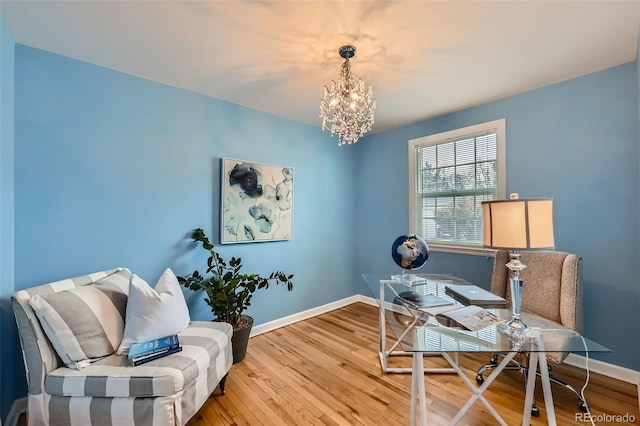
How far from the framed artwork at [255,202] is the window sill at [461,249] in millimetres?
1702

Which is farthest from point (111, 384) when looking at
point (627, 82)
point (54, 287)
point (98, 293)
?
point (627, 82)

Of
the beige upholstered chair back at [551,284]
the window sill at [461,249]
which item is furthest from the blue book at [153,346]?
Answer: the window sill at [461,249]

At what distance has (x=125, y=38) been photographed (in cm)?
173

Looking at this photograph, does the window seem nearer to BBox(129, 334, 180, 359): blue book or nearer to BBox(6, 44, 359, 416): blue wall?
BBox(6, 44, 359, 416): blue wall

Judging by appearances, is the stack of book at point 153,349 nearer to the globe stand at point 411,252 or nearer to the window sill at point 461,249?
the globe stand at point 411,252

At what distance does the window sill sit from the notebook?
801mm

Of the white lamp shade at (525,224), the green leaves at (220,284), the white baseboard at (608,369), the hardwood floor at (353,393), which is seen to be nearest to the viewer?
the white lamp shade at (525,224)

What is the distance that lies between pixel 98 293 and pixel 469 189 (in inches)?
130

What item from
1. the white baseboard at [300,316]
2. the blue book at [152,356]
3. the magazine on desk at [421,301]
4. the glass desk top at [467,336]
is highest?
the magazine on desk at [421,301]

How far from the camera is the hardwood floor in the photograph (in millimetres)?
1670

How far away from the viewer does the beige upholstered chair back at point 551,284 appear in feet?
6.06

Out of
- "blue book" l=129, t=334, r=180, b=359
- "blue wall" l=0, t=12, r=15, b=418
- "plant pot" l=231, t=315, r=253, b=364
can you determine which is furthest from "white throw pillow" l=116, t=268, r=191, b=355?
"blue wall" l=0, t=12, r=15, b=418

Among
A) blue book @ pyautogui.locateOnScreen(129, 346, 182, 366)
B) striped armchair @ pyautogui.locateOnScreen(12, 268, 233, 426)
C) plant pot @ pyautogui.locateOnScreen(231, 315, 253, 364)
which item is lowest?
plant pot @ pyautogui.locateOnScreen(231, 315, 253, 364)

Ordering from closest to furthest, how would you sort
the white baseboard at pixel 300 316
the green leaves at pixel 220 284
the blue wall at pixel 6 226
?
the blue wall at pixel 6 226
the green leaves at pixel 220 284
the white baseboard at pixel 300 316
